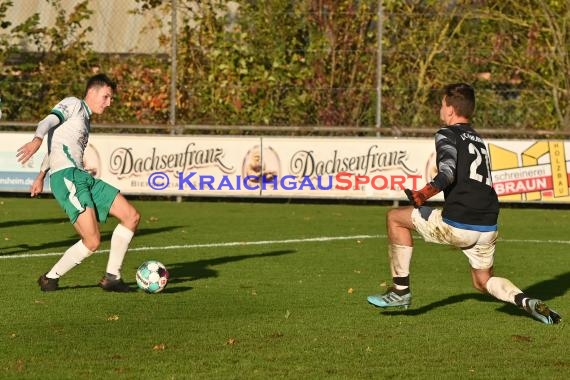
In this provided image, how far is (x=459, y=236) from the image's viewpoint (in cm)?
956

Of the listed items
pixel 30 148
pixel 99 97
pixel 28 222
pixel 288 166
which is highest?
pixel 99 97

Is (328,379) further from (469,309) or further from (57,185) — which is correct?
(57,185)

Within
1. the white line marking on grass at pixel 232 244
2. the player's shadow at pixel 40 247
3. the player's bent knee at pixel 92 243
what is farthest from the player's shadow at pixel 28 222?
the player's bent knee at pixel 92 243

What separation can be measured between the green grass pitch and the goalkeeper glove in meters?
0.90

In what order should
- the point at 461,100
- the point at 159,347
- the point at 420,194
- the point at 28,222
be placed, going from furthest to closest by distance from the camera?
the point at 28,222 → the point at 461,100 → the point at 420,194 → the point at 159,347

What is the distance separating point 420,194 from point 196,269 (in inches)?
179

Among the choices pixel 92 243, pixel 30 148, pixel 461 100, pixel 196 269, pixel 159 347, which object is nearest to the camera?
pixel 159 347

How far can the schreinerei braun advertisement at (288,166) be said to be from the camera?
69.9 feet

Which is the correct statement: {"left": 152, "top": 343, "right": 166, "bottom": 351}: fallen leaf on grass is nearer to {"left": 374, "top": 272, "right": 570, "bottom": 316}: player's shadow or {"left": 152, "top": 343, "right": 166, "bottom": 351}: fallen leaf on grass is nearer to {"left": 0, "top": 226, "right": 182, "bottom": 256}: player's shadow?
Result: {"left": 374, "top": 272, "right": 570, "bottom": 316}: player's shadow

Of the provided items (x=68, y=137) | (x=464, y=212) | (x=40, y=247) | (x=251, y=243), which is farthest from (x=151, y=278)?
(x=251, y=243)

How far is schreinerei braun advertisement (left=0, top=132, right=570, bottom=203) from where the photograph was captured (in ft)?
69.9

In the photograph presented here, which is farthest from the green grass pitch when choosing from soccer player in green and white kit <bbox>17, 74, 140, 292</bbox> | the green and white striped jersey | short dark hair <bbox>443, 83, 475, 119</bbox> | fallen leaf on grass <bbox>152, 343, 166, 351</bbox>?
short dark hair <bbox>443, 83, 475, 119</bbox>

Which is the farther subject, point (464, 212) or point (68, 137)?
point (68, 137)

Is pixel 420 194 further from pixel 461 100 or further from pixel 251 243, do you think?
pixel 251 243
